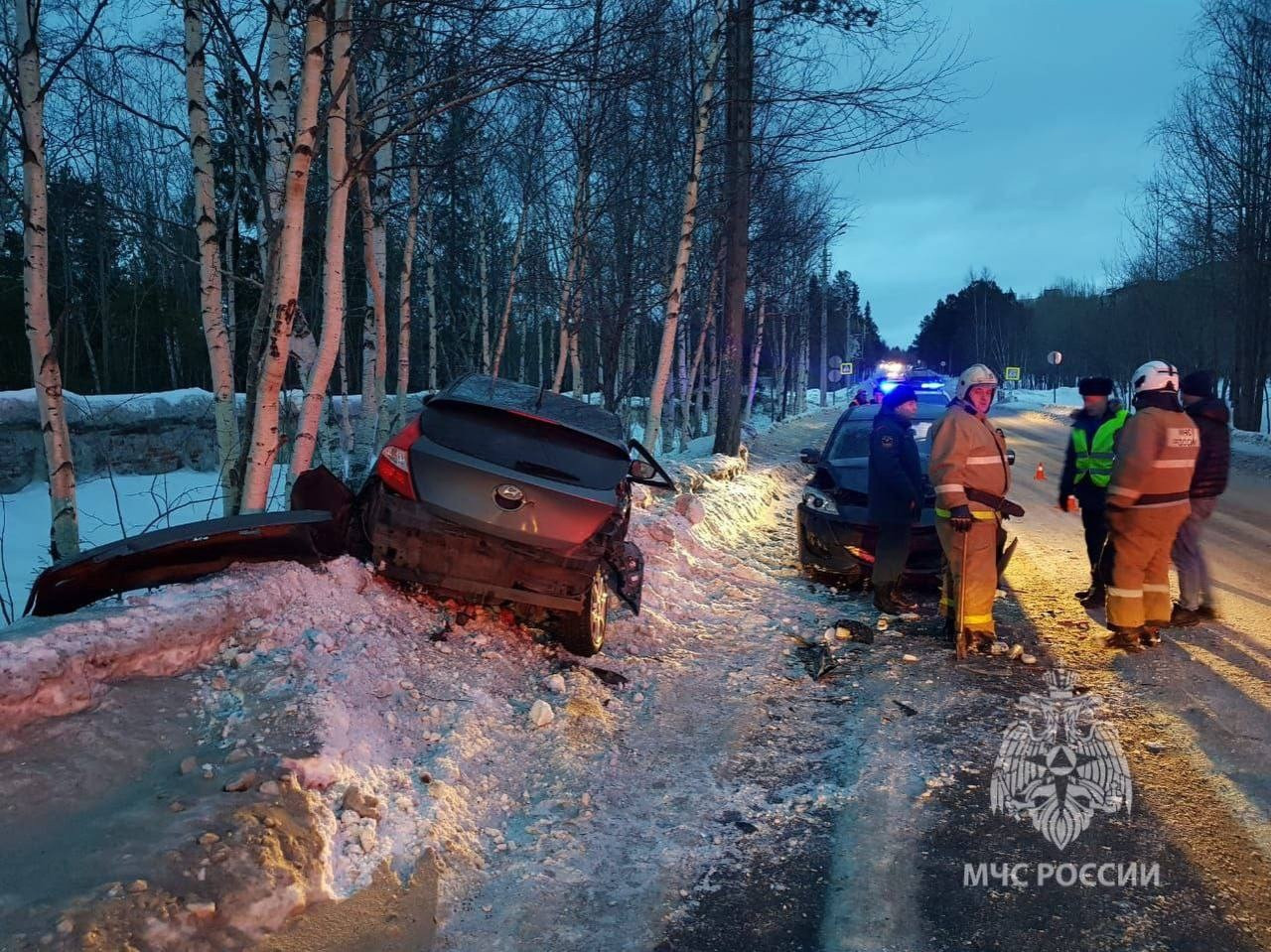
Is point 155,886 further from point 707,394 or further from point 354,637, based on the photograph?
point 707,394

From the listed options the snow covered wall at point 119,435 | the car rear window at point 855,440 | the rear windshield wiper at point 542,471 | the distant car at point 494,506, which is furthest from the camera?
the snow covered wall at point 119,435

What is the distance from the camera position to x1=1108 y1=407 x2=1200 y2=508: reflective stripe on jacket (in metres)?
5.80

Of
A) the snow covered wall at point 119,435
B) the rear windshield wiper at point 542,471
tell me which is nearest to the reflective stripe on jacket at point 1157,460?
the rear windshield wiper at point 542,471

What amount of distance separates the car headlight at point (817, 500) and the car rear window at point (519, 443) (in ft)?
10.0

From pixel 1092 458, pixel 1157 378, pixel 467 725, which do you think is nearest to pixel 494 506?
pixel 467 725

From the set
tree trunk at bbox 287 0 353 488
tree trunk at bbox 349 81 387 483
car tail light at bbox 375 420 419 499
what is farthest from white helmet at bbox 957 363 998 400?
tree trunk at bbox 349 81 387 483

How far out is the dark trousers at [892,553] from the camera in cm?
681

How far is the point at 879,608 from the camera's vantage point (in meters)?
6.89

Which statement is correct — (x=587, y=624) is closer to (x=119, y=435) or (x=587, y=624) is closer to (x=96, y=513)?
(x=96, y=513)

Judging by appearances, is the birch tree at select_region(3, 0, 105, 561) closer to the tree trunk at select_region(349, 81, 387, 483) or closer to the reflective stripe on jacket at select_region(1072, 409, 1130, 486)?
the tree trunk at select_region(349, 81, 387, 483)

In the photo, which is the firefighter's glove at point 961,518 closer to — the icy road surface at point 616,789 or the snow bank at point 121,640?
the icy road surface at point 616,789

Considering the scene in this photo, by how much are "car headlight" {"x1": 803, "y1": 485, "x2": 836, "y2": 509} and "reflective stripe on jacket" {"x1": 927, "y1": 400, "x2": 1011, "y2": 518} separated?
66.0 inches

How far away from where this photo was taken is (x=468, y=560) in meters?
4.78

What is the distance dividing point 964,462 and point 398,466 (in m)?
3.82
